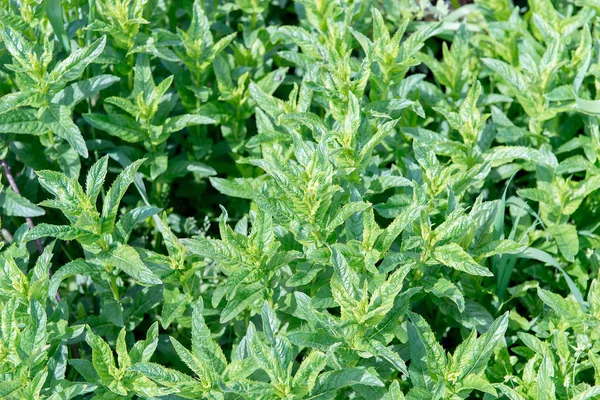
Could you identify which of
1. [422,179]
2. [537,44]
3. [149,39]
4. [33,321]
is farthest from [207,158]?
[537,44]

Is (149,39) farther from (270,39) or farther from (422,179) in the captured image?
(422,179)

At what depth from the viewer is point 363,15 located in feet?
12.0

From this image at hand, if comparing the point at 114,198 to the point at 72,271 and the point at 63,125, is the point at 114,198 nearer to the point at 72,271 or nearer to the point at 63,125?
the point at 72,271

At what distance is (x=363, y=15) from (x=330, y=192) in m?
1.59

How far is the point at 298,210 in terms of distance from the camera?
2396 mm

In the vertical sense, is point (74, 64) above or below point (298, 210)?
above

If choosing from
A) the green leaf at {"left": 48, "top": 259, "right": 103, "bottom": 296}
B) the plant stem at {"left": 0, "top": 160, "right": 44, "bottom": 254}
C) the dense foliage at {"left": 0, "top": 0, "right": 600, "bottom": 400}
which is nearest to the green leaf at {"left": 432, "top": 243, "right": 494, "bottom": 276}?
the dense foliage at {"left": 0, "top": 0, "right": 600, "bottom": 400}

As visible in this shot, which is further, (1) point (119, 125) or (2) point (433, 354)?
(1) point (119, 125)

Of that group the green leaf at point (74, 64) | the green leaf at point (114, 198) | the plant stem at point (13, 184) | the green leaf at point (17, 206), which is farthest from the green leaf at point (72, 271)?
the green leaf at point (74, 64)

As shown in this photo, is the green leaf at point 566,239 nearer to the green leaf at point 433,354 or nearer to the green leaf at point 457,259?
the green leaf at point 457,259

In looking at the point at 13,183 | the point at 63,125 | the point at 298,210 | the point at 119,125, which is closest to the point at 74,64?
the point at 63,125

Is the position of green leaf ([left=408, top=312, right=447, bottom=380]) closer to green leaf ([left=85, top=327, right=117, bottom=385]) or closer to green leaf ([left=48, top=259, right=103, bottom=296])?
green leaf ([left=85, top=327, right=117, bottom=385])

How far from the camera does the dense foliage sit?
90.2 inches

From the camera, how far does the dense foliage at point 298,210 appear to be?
2291 millimetres
